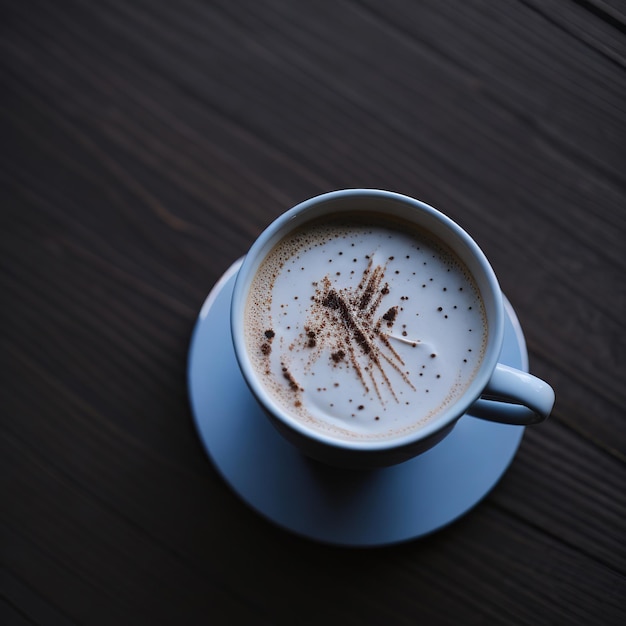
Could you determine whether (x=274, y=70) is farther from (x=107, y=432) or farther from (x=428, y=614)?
(x=428, y=614)

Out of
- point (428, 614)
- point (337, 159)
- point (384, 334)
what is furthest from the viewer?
point (337, 159)

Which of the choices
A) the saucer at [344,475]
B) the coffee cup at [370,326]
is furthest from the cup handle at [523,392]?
the saucer at [344,475]

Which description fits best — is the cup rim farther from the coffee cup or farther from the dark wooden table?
the dark wooden table

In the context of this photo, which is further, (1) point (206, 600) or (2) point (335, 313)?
(1) point (206, 600)

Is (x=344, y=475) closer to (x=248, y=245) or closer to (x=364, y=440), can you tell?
(x=364, y=440)

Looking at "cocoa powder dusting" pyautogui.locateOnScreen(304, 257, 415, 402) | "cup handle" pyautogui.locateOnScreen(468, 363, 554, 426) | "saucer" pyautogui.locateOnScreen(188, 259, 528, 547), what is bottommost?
"saucer" pyautogui.locateOnScreen(188, 259, 528, 547)

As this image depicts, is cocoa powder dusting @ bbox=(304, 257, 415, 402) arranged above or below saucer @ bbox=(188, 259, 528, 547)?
above

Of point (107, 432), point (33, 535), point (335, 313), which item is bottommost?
point (33, 535)

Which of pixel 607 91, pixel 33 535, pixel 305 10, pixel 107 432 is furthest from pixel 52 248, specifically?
pixel 607 91

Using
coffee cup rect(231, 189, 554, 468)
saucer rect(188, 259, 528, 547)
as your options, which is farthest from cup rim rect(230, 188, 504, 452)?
saucer rect(188, 259, 528, 547)
